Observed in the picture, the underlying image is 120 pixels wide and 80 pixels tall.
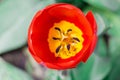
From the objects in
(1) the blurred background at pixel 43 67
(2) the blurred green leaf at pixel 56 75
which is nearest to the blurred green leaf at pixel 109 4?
(1) the blurred background at pixel 43 67

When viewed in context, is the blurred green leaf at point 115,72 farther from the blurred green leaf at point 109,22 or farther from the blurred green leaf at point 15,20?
the blurred green leaf at point 15,20

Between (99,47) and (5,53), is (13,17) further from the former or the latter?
(99,47)

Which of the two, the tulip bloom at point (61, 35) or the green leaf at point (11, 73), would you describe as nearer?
the tulip bloom at point (61, 35)

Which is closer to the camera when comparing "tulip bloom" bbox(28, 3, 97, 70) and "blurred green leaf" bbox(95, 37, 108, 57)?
"tulip bloom" bbox(28, 3, 97, 70)

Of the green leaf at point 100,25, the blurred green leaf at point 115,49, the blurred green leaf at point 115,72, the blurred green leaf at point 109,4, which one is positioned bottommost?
the blurred green leaf at point 115,72

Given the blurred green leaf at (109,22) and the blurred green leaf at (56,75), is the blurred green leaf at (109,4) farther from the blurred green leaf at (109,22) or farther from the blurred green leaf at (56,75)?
the blurred green leaf at (56,75)

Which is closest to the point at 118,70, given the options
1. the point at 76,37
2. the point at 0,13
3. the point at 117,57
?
the point at 117,57

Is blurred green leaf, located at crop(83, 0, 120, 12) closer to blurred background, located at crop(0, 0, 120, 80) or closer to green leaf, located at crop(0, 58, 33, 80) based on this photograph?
blurred background, located at crop(0, 0, 120, 80)

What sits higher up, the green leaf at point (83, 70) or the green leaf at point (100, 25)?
the green leaf at point (100, 25)

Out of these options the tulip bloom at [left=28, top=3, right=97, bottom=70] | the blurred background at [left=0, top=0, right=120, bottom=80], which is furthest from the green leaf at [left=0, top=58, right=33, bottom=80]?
the tulip bloom at [left=28, top=3, right=97, bottom=70]
